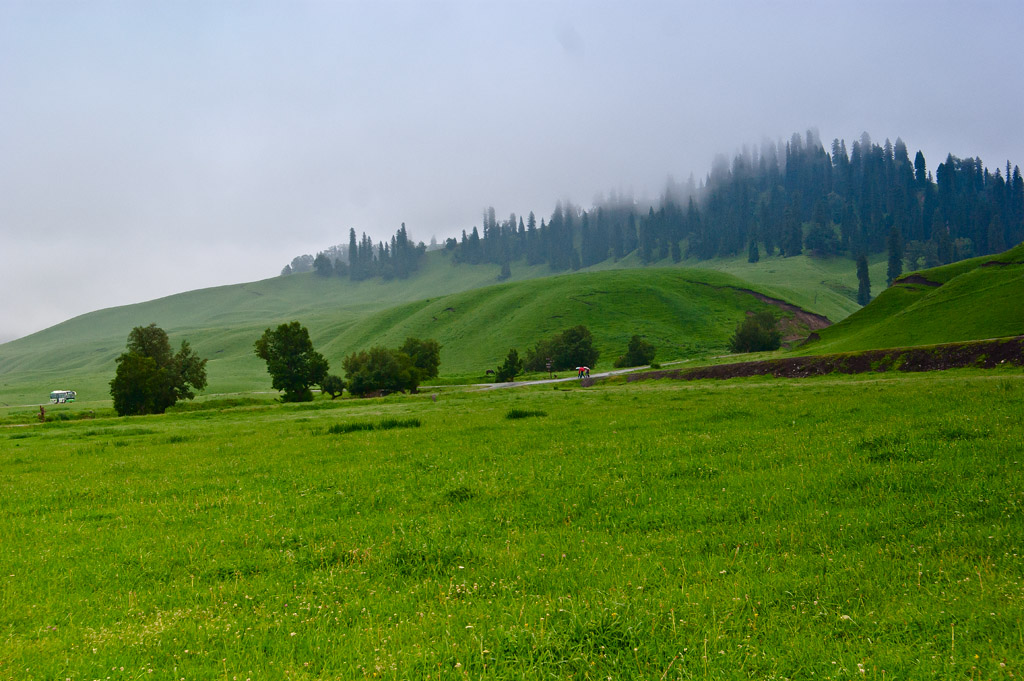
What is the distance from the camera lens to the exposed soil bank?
43.2 metres

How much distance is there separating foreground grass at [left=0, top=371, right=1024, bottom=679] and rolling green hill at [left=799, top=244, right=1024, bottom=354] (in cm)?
5323

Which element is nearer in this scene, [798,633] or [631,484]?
[798,633]

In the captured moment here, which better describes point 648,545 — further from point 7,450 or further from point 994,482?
Answer: point 7,450

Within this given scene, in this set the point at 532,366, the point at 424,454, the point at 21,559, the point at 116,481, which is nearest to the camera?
the point at 21,559

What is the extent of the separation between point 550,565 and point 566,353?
129512 mm

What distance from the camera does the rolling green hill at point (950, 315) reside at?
58.0 m

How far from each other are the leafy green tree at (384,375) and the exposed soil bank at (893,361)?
49.3 meters

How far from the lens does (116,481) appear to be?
17.2 metres

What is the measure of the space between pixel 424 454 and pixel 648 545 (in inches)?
428

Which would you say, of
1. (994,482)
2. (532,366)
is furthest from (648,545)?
(532,366)

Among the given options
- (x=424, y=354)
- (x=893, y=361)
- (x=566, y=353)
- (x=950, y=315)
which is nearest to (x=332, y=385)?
(x=424, y=354)

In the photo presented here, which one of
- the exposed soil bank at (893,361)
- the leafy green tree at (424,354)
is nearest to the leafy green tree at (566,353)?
the leafy green tree at (424,354)

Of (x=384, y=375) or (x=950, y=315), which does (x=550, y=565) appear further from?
(x=384, y=375)

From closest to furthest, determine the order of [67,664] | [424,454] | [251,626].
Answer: [67,664]
[251,626]
[424,454]
